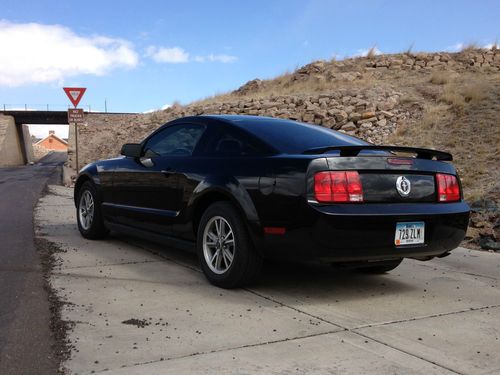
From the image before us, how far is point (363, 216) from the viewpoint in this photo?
428 centimetres

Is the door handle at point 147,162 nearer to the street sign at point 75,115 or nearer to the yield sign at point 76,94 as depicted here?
the yield sign at point 76,94

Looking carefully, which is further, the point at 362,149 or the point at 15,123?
the point at 15,123

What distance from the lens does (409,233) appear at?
178 inches

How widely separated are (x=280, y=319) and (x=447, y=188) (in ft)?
6.62

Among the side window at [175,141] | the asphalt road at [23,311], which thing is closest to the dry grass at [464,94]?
the side window at [175,141]

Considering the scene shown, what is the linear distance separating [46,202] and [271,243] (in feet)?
31.8

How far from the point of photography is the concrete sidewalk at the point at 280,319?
3.25 m

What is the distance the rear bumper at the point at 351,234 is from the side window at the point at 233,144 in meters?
0.86

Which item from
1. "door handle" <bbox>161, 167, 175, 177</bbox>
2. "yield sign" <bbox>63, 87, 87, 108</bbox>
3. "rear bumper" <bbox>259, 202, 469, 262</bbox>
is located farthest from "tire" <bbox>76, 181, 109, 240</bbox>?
"yield sign" <bbox>63, 87, 87, 108</bbox>

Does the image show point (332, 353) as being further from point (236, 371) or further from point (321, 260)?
point (321, 260)

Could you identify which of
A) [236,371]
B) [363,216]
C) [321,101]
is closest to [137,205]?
[363,216]

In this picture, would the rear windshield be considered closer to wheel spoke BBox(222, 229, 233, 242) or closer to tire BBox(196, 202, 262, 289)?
tire BBox(196, 202, 262, 289)

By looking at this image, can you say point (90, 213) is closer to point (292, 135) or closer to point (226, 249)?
point (226, 249)

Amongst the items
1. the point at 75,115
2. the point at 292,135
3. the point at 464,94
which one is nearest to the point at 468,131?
the point at 464,94
